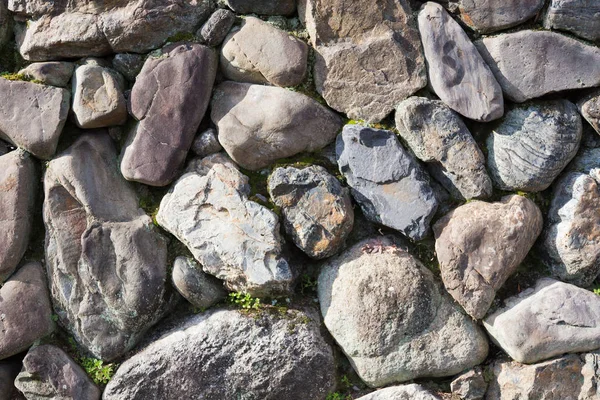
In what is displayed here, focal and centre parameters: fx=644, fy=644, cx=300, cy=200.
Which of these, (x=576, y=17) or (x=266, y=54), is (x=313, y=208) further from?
(x=576, y=17)

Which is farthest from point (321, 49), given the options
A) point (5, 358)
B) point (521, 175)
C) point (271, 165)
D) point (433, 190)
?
point (5, 358)

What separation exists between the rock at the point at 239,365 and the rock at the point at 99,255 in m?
0.20

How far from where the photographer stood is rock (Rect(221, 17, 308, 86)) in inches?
125

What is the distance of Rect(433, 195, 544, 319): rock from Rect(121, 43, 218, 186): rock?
1.39m

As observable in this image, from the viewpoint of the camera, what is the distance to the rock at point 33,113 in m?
3.22

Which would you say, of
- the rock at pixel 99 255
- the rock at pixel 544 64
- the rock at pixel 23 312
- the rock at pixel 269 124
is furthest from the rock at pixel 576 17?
the rock at pixel 23 312

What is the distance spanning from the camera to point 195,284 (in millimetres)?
3135

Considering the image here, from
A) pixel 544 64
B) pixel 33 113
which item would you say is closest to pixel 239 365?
pixel 33 113

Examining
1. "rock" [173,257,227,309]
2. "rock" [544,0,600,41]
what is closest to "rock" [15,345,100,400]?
"rock" [173,257,227,309]

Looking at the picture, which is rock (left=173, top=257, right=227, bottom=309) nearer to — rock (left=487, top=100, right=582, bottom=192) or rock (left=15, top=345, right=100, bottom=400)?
rock (left=15, top=345, right=100, bottom=400)

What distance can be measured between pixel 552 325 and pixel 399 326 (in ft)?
2.30

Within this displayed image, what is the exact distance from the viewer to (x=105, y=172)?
3270mm

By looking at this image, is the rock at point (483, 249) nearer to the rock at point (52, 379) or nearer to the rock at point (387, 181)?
the rock at point (387, 181)

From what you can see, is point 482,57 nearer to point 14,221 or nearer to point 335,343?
point 335,343
